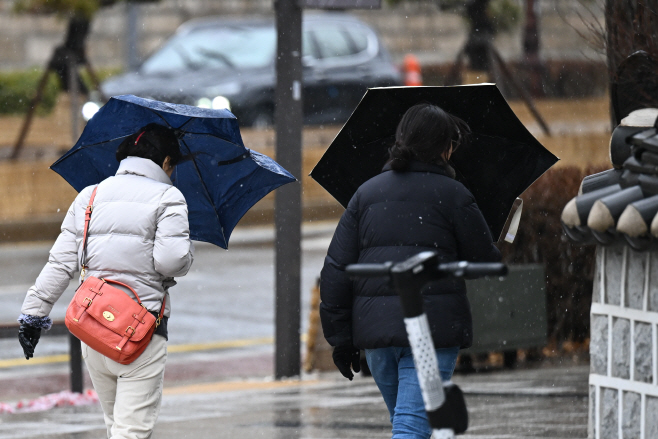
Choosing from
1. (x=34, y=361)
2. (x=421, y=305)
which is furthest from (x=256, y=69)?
(x=421, y=305)

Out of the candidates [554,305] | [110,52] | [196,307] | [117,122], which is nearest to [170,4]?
[110,52]

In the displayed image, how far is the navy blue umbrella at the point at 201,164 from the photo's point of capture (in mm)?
5363

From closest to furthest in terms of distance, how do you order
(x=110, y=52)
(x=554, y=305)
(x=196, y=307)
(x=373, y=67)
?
(x=554, y=305) → (x=196, y=307) → (x=373, y=67) → (x=110, y=52)

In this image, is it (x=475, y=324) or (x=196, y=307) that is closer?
(x=475, y=324)

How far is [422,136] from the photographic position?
4.59 metres

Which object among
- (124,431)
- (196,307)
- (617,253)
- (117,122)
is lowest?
(196,307)

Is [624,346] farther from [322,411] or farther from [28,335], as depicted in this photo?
[322,411]

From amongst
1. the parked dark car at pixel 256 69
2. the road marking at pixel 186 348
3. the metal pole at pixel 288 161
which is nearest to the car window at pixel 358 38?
the parked dark car at pixel 256 69

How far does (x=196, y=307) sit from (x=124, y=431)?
7.19 m

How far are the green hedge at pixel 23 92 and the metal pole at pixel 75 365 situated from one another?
43.1ft

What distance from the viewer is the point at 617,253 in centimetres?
461

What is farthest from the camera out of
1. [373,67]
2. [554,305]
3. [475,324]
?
[373,67]

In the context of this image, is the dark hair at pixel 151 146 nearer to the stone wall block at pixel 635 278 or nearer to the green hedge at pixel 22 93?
the stone wall block at pixel 635 278

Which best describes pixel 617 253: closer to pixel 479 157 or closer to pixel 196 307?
pixel 479 157
